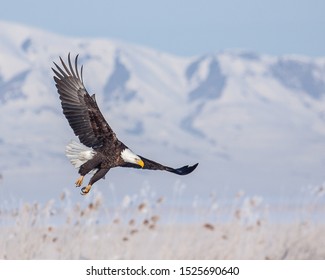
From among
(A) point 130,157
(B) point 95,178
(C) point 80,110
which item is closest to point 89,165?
(B) point 95,178

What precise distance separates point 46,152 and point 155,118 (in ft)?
76.0

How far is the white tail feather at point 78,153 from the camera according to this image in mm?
7348

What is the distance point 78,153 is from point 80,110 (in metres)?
0.51

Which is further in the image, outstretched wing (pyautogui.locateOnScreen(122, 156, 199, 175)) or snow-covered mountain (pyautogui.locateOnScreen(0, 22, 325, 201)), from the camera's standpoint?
snow-covered mountain (pyautogui.locateOnScreen(0, 22, 325, 201))

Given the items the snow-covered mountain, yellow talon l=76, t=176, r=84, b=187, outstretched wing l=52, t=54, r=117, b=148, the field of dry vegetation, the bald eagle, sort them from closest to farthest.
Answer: yellow talon l=76, t=176, r=84, b=187 → the bald eagle → outstretched wing l=52, t=54, r=117, b=148 → the field of dry vegetation → the snow-covered mountain

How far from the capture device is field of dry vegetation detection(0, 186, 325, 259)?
10336 mm

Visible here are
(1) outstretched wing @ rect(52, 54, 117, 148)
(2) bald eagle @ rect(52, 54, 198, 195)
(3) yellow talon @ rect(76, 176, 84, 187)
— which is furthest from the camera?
(1) outstretched wing @ rect(52, 54, 117, 148)

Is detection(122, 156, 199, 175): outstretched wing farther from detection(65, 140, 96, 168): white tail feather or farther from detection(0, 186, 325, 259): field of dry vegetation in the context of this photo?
detection(0, 186, 325, 259): field of dry vegetation

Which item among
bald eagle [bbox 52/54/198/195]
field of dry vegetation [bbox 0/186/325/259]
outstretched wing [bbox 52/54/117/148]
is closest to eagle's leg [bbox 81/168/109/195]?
bald eagle [bbox 52/54/198/195]

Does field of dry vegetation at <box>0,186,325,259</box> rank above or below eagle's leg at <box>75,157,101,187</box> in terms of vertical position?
below

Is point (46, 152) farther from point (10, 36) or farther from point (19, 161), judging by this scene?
point (10, 36)

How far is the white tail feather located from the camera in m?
7.35

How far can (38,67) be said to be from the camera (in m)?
108

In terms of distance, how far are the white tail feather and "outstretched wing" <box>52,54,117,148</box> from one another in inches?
1.9
